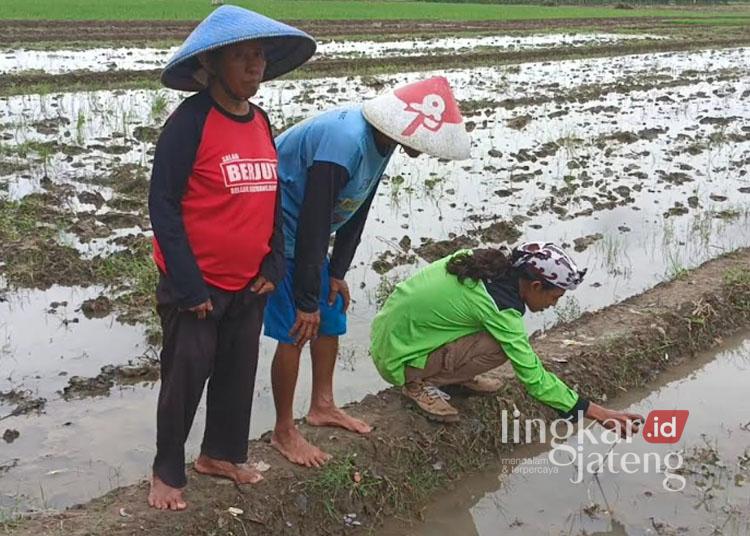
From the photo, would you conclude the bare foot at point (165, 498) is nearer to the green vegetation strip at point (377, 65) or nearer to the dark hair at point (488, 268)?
the dark hair at point (488, 268)

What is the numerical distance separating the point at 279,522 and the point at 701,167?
22.1ft

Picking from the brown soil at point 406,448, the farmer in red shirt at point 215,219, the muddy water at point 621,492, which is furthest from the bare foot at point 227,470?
the muddy water at point 621,492

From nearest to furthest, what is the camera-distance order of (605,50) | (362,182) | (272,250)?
(272,250) < (362,182) < (605,50)

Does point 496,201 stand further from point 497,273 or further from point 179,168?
point 179,168

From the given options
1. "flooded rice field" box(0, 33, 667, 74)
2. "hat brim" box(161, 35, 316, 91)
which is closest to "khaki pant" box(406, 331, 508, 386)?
"hat brim" box(161, 35, 316, 91)

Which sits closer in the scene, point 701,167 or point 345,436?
point 345,436

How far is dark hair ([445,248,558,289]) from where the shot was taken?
307 centimetres

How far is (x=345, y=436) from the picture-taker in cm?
325

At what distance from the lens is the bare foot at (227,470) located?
2.86 metres

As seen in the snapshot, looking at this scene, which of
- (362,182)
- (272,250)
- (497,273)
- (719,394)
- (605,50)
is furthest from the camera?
(605,50)

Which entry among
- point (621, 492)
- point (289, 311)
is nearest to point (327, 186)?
point (289, 311)

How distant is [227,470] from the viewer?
286cm

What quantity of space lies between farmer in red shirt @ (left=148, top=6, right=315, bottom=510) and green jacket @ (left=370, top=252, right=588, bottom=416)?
77cm

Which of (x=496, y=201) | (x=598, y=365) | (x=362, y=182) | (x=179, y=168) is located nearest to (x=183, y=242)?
(x=179, y=168)
